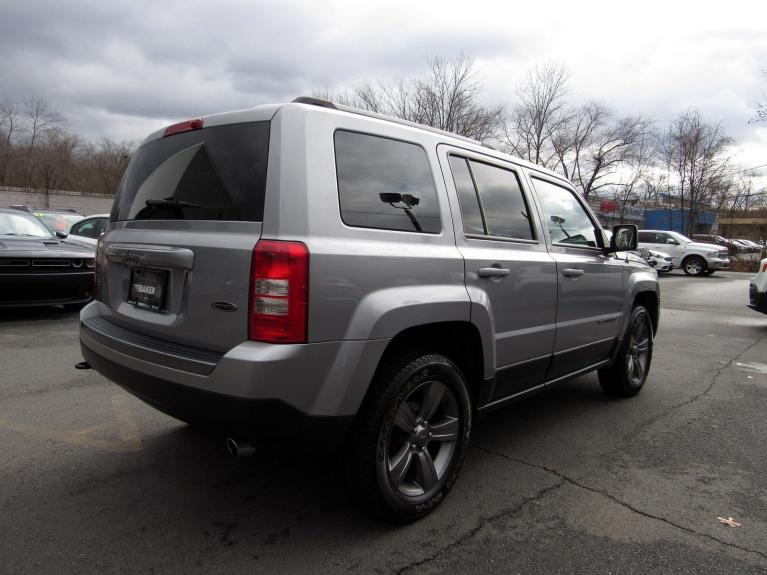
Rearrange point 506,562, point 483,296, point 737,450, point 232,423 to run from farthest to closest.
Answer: point 737,450
point 483,296
point 506,562
point 232,423

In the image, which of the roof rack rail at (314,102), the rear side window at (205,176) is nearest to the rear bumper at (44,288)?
the rear side window at (205,176)

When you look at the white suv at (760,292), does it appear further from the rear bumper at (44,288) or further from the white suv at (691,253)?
the white suv at (691,253)

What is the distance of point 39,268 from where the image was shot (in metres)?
6.94

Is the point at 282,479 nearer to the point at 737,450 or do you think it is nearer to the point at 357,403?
the point at 357,403

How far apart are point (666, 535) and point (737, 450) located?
4.95 ft

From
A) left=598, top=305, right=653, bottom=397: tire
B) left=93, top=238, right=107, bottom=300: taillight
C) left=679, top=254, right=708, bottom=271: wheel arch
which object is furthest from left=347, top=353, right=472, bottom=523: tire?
left=679, top=254, right=708, bottom=271: wheel arch

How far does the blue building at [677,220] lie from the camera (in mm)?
36844

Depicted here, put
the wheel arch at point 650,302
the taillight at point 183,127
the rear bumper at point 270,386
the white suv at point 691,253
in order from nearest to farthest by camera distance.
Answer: the rear bumper at point 270,386
the taillight at point 183,127
the wheel arch at point 650,302
the white suv at point 691,253

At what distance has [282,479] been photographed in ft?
9.62

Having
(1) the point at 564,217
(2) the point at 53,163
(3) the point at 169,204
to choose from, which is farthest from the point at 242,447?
(2) the point at 53,163

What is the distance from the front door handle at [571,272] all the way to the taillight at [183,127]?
2376 mm

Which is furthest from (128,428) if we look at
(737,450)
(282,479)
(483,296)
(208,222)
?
(737,450)

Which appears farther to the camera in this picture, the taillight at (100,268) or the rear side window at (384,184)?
the taillight at (100,268)

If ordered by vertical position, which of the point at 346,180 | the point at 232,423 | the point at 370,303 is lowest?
the point at 232,423
